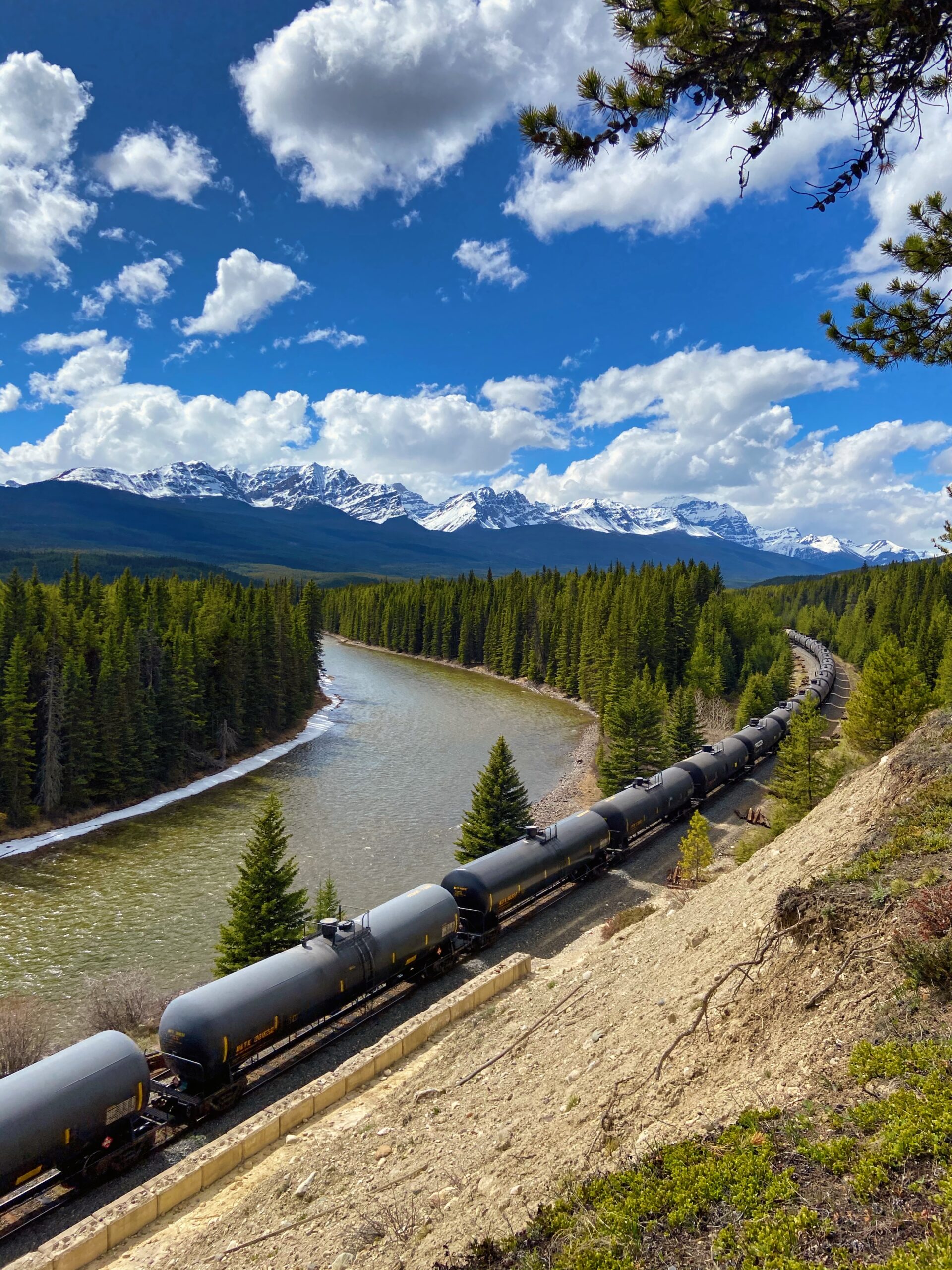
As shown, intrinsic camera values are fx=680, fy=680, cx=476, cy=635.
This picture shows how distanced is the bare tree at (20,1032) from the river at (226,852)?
609mm

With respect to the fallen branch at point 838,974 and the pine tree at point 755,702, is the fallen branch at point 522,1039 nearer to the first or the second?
the fallen branch at point 838,974

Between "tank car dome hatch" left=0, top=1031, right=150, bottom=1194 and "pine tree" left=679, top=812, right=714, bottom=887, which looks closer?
"tank car dome hatch" left=0, top=1031, right=150, bottom=1194

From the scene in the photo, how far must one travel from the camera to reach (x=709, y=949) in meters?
15.0

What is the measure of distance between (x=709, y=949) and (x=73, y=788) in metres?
45.5

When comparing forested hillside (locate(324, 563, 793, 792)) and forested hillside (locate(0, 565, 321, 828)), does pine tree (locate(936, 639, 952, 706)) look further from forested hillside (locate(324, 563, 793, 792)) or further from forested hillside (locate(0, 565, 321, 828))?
forested hillside (locate(0, 565, 321, 828))

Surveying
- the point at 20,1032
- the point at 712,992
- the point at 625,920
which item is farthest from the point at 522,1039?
the point at 20,1032

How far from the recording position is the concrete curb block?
1177 centimetres

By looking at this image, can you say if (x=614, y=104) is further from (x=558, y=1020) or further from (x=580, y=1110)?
(x=558, y=1020)

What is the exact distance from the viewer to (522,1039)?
613 inches

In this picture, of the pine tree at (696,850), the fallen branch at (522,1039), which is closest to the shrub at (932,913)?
the fallen branch at (522,1039)

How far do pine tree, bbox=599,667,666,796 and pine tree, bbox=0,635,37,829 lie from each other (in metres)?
37.7

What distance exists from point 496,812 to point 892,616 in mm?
102147

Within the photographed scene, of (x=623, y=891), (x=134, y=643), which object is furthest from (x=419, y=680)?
(x=623, y=891)

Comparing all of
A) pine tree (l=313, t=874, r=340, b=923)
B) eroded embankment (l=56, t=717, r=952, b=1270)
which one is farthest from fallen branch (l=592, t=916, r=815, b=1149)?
pine tree (l=313, t=874, r=340, b=923)
